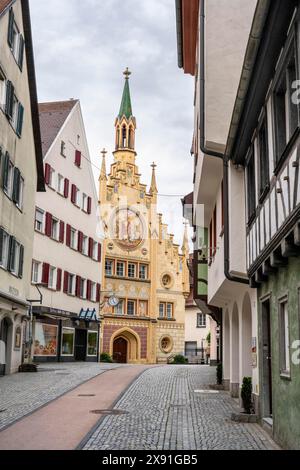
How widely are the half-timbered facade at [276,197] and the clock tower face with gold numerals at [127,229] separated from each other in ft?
123

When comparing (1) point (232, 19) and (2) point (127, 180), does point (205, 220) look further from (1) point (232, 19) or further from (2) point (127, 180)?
(2) point (127, 180)

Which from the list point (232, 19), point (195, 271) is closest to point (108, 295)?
point (195, 271)

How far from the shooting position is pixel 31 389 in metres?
18.5

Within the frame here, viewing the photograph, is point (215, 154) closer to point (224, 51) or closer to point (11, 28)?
point (224, 51)

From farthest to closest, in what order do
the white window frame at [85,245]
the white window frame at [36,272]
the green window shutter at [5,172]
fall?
1. the white window frame at [85,245]
2. the white window frame at [36,272]
3. the green window shutter at [5,172]

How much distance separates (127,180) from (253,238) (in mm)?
40476

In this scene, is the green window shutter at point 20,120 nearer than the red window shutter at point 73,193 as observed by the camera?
Yes

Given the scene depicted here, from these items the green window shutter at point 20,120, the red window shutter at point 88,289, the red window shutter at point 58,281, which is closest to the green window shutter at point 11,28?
the green window shutter at point 20,120

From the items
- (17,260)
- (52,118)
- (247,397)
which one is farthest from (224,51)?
(52,118)

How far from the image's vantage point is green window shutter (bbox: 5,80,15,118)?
74.2 feet

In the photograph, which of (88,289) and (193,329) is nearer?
(88,289)

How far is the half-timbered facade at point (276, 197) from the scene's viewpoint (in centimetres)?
834

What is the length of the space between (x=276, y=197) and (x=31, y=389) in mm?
11691

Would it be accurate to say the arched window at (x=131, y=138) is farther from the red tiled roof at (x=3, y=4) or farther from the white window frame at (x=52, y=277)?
the red tiled roof at (x=3, y=4)
